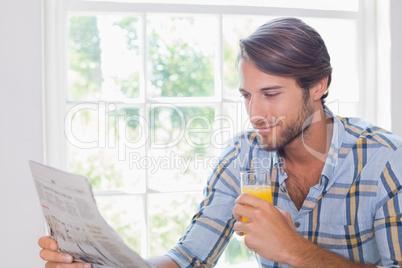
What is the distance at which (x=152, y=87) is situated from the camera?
2.42 meters

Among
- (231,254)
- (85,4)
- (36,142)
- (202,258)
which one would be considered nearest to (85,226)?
(202,258)

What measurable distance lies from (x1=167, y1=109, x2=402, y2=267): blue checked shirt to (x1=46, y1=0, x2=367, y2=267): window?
63 centimetres

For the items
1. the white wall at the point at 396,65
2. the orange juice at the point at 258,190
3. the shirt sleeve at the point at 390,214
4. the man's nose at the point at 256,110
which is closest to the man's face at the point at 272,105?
the man's nose at the point at 256,110

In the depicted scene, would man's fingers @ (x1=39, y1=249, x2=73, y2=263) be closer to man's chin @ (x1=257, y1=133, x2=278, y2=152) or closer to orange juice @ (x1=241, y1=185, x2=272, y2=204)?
orange juice @ (x1=241, y1=185, x2=272, y2=204)

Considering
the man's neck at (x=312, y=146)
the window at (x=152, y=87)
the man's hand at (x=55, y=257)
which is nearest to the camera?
the man's hand at (x=55, y=257)

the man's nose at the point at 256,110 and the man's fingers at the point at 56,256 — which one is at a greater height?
the man's nose at the point at 256,110

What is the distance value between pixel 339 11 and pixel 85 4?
1397mm

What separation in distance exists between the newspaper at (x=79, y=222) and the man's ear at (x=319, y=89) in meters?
0.99

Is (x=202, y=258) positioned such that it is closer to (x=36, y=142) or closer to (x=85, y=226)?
(x=85, y=226)

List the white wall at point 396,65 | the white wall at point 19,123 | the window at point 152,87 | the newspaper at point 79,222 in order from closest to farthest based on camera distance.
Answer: the newspaper at point 79,222 < the white wall at point 19,123 < the window at point 152,87 < the white wall at point 396,65

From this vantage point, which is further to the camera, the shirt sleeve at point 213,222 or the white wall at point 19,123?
the white wall at point 19,123

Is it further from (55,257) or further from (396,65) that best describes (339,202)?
(396,65)

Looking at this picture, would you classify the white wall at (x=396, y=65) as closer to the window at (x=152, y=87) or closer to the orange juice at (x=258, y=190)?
the window at (x=152, y=87)

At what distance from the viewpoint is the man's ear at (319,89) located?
172 cm
